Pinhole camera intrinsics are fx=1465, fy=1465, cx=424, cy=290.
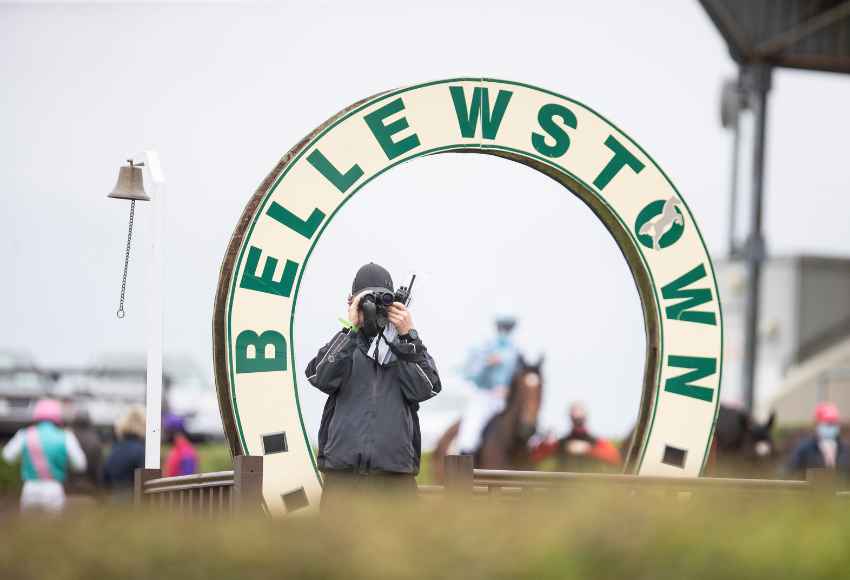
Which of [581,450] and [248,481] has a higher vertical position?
[248,481]

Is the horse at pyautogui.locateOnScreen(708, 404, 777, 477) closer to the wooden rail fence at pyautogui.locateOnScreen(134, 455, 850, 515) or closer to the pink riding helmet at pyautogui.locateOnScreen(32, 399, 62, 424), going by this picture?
the pink riding helmet at pyautogui.locateOnScreen(32, 399, 62, 424)

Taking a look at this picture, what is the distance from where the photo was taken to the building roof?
19375 mm

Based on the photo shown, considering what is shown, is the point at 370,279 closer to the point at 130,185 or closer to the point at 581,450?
the point at 130,185

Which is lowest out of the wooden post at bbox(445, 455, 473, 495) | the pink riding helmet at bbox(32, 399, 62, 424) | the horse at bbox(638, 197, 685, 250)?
the pink riding helmet at bbox(32, 399, 62, 424)

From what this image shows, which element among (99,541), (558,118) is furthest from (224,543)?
(558,118)

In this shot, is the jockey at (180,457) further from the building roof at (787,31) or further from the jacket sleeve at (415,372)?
the building roof at (787,31)

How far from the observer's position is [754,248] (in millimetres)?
20484

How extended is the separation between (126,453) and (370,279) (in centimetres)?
573

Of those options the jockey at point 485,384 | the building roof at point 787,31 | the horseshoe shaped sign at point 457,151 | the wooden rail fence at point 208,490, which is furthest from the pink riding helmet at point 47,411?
the building roof at point 787,31

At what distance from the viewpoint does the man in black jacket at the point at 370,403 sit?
18.0ft

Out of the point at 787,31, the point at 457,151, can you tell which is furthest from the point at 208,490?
the point at 787,31

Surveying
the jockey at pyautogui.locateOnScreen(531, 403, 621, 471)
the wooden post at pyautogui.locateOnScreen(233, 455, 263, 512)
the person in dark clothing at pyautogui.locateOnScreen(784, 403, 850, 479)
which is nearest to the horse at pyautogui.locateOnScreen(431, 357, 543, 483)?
the jockey at pyautogui.locateOnScreen(531, 403, 621, 471)

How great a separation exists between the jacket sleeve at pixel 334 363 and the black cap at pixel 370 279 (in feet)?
0.67

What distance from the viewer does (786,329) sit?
29453 mm
